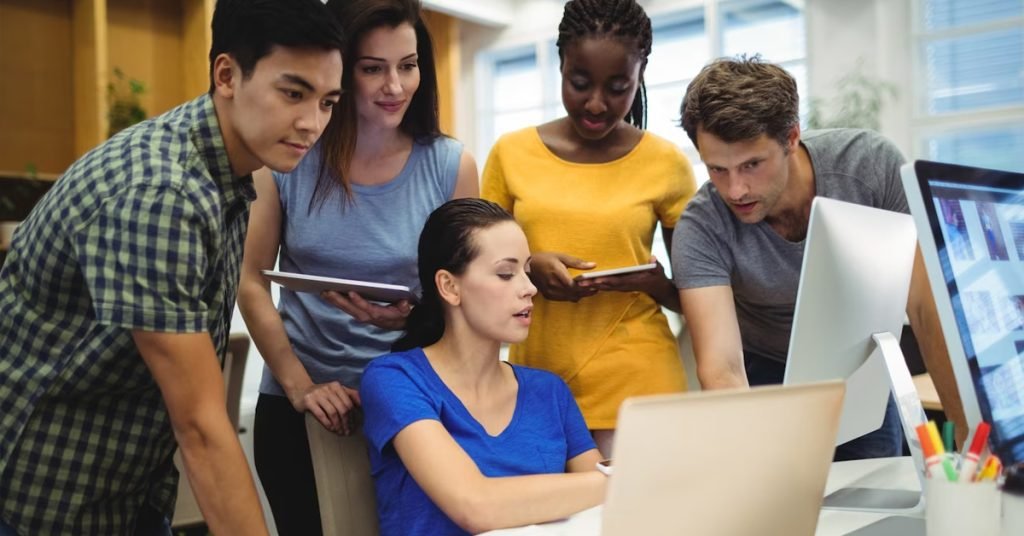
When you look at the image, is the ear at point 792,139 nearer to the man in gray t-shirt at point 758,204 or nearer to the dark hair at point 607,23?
the man in gray t-shirt at point 758,204

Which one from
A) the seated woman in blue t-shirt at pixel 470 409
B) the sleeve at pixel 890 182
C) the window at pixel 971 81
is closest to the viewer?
the seated woman in blue t-shirt at pixel 470 409

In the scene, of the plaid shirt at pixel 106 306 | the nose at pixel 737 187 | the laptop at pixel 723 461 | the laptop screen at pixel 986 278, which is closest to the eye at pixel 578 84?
the nose at pixel 737 187

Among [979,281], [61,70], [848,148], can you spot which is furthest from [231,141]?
[61,70]

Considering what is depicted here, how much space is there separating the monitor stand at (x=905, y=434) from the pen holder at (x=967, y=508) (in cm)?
33

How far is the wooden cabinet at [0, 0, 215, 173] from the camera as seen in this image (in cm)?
513

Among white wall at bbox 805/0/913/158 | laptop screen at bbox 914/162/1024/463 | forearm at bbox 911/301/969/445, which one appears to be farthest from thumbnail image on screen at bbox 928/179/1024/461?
white wall at bbox 805/0/913/158

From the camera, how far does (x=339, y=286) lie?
157 centimetres

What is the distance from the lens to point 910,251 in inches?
56.3

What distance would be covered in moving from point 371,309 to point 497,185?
0.50m

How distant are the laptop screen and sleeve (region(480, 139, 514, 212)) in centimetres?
113

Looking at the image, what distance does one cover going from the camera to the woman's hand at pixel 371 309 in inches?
67.0

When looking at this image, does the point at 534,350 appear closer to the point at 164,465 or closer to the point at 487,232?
the point at 487,232

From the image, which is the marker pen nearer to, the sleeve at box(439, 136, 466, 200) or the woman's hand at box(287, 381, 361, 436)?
the woman's hand at box(287, 381, 361, 436)

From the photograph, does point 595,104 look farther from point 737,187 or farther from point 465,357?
point 465,357
